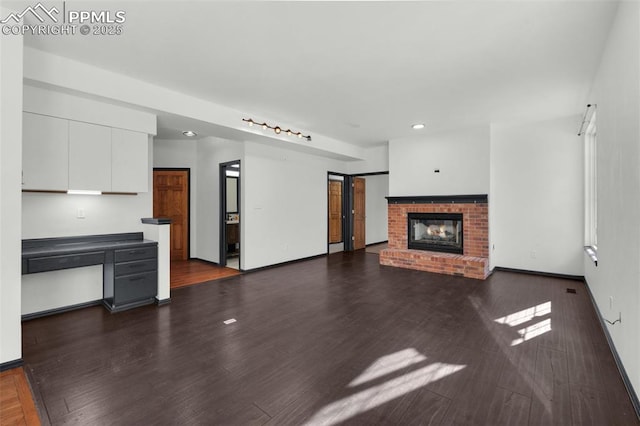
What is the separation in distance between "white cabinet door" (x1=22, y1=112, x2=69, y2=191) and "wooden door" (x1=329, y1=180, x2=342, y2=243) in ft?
16.8

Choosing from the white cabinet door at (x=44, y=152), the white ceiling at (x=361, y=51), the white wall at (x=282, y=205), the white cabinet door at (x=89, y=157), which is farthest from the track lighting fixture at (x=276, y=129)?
the white cabinet door at (x=44, y=152)

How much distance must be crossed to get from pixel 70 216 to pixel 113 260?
732mm

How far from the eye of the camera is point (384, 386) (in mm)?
1959

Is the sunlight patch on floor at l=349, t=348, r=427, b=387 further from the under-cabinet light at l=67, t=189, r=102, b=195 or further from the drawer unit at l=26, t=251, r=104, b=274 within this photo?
the under-cabinet light at l=67, t=189, r=102, b=195

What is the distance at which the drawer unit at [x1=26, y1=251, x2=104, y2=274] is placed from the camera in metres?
2.77

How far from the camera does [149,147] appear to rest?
3949 millimetres

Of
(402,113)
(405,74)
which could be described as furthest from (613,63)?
(402,113)

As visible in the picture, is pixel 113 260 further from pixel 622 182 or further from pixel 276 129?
pixel 622 182

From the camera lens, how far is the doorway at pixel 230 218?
5.68m

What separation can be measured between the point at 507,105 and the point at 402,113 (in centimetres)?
141

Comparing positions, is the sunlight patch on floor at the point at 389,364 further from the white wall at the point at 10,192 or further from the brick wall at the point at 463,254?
the brick wall at the point at 463,254

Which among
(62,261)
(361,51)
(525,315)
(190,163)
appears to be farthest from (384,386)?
(190,163)

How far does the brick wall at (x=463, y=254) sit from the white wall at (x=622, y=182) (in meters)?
1.98

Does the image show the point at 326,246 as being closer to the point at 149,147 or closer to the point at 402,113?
the point at 402,113
